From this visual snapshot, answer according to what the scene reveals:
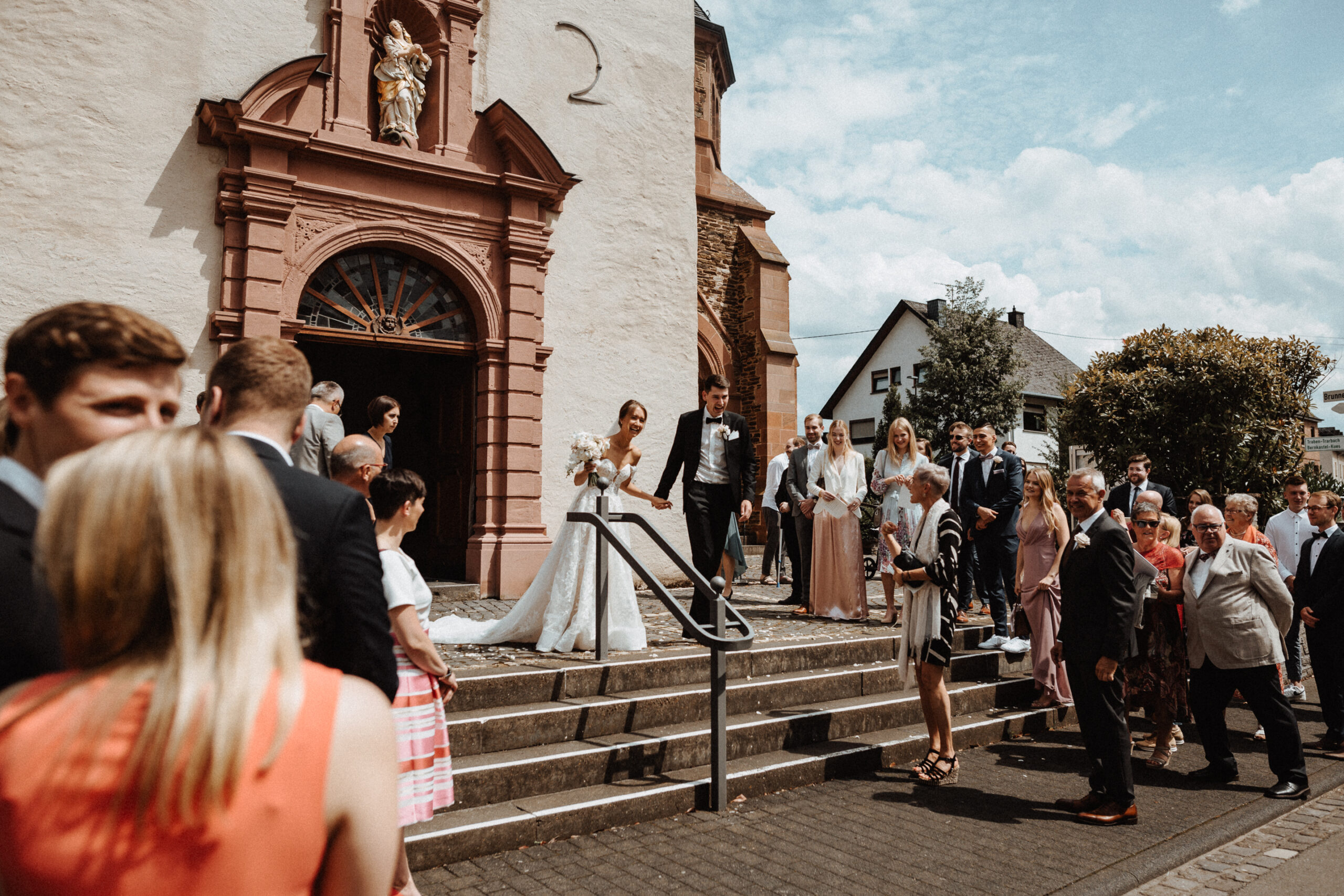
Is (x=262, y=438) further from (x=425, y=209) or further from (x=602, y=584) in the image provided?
(x=425, y=209)


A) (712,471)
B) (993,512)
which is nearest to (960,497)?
(993,512)

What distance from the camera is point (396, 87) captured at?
32.2ft

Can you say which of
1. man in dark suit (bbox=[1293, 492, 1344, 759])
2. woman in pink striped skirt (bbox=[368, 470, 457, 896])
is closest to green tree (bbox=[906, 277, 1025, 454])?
man in dark suit (bbox=[1293, 492, 1344, 759])

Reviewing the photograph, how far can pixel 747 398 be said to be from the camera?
51.5ft

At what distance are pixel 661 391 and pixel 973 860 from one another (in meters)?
7.92

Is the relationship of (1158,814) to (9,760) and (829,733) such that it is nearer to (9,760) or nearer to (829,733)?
(829,733)

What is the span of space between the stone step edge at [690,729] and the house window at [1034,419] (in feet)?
105

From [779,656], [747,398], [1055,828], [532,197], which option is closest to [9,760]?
[1055,828]

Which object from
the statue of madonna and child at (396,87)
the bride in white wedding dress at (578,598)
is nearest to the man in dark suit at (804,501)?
the bride in white wedding dress at (578,598)

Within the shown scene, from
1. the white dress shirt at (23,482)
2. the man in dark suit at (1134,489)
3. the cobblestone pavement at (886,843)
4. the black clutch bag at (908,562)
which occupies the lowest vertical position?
the cobblestone pavement at (886,843)

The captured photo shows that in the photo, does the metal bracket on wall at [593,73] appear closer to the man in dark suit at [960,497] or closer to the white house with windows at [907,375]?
the man in dark suit at [960,497]

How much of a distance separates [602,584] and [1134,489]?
6.08 metres

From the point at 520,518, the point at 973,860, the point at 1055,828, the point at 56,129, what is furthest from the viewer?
the point at 520,518

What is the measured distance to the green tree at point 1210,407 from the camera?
18.2 meters
